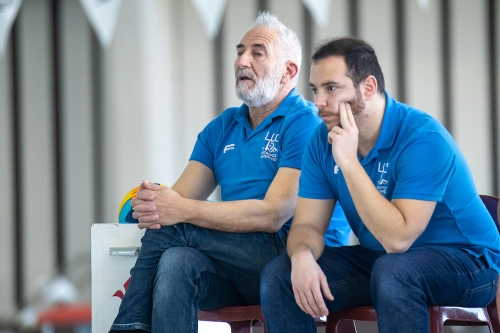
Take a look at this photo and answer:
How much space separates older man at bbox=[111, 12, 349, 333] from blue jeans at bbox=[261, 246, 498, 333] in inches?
7.6

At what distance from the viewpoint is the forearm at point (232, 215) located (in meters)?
1.68

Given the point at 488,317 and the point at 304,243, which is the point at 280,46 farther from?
the point at 488,317

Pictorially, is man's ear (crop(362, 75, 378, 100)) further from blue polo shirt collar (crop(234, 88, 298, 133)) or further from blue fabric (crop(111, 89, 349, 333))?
blue polo shirt collar (crop(234, 88, 298, 133))

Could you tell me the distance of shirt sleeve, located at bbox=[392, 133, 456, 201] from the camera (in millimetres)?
1378

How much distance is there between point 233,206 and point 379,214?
1.53 ft

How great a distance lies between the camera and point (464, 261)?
1378 millimetres

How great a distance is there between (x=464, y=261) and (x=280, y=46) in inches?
38.5

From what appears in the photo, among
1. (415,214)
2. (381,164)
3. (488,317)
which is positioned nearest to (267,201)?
(381,164)

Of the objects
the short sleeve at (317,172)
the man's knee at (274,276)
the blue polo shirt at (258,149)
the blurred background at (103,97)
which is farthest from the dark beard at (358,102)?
the blurred background at (103,97)

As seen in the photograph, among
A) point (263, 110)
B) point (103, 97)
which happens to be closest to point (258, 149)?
point (263, 110)

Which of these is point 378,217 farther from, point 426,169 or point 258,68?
point 258,68

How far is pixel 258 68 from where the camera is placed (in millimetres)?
2014

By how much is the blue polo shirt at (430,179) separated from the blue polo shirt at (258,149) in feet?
0.97

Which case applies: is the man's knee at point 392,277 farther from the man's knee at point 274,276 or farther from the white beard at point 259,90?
the white beard at point 259,90
